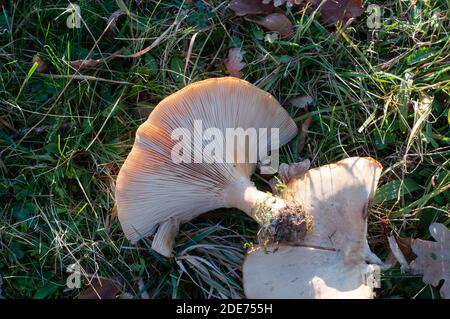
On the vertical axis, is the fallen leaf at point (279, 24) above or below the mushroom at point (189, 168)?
above

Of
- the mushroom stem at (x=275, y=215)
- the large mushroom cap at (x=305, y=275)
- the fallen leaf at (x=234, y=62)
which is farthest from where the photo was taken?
the fallen leaf at (x=234, y=62)

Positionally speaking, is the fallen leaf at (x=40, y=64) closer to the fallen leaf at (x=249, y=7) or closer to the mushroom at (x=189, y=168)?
the mushroom at (x=189, y=168)

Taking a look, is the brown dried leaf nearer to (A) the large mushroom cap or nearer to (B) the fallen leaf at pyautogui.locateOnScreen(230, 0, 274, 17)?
(A) the large mushroom cap

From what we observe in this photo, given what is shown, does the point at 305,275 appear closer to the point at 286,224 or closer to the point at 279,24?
the point at 286,224

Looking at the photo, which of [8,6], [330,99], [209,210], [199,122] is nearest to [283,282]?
[209,210]

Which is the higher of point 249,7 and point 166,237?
point 249,7

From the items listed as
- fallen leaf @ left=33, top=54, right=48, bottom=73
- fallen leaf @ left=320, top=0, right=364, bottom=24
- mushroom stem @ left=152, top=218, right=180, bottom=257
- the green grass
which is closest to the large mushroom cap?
the green grass

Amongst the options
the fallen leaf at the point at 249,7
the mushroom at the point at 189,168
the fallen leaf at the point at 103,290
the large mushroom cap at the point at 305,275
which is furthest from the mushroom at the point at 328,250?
the fallen leaf at the point at 249,7

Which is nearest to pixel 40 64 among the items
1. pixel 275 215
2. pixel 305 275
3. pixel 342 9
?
pixel 275 215
